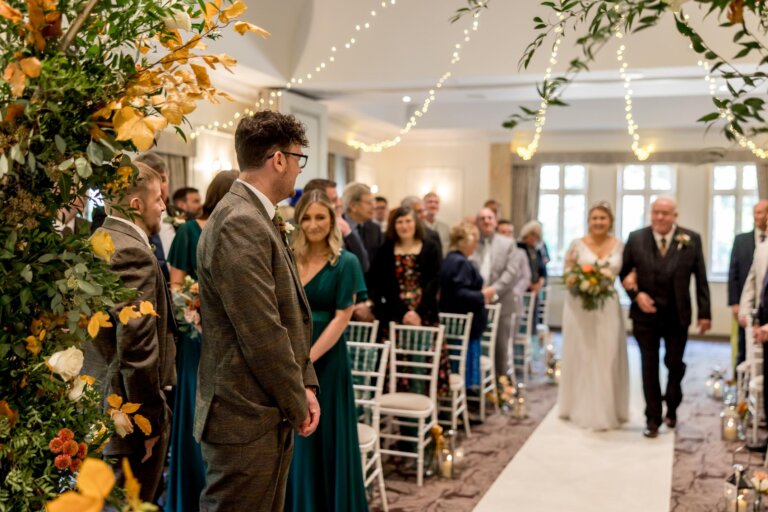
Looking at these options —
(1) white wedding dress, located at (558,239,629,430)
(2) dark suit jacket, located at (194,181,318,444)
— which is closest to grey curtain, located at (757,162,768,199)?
(1) white wedding dress, located at (558,239,629,430)

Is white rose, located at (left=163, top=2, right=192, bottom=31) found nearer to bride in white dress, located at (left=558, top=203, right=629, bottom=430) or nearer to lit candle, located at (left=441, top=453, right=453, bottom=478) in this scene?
lit candle, located at (left=441, top=453, right=453, bottom=478)

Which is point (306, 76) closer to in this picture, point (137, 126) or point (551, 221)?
point (551, 221)

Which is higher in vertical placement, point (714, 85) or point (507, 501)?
point (714, 85)

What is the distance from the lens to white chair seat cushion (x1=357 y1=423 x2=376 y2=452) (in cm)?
383

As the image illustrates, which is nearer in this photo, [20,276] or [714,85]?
[20,276]

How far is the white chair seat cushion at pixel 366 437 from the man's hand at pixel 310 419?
1386mm

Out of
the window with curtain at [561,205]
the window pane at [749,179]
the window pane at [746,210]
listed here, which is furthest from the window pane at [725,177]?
the window with curtain at [561,205]

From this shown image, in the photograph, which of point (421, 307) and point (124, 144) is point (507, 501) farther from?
point (124, 144)

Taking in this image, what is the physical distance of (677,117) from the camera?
11695 millimetres

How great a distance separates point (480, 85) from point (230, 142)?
312 centimetres

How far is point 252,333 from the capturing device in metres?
2.21

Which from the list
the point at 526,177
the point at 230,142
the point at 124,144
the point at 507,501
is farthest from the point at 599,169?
the point at 124,144

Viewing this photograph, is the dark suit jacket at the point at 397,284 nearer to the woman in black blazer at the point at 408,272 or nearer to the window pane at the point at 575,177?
Answer: the woman in black blazer at the point at 408,272

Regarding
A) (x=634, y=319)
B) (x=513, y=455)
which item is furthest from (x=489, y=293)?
(x=513, y=455)
